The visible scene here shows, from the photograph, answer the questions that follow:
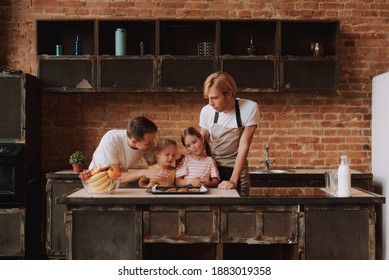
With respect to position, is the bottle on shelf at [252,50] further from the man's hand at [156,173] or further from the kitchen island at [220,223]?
the kitchen island at [220,223]

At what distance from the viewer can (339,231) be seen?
2707mm

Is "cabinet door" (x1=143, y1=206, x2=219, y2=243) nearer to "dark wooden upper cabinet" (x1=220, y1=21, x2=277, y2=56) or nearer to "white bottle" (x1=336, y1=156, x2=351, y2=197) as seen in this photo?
"white bottle" (x1=336, y1=156, x2=351, y2=197)

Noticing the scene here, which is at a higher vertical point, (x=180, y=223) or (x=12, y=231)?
(x=180, y=223)

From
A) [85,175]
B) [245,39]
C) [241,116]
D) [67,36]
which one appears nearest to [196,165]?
[241,116]

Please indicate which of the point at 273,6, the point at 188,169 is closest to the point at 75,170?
the point at 188,169

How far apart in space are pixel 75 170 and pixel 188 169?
5.42 feet

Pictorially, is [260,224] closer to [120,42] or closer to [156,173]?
[156,173]

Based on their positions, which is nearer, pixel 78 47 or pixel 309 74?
pixel 309 74

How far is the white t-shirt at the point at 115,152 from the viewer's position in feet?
10.1

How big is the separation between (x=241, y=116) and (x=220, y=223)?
0.88 meters

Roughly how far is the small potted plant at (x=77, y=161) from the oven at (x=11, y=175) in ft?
1.58

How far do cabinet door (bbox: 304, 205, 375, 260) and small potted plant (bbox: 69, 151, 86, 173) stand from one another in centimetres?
253

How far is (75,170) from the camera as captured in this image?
14.8 ft

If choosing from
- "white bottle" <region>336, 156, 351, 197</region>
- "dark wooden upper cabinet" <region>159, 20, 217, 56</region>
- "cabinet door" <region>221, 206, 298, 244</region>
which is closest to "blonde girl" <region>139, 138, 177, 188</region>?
"cabinet door" <region>221, 206, 298, 244</region>
